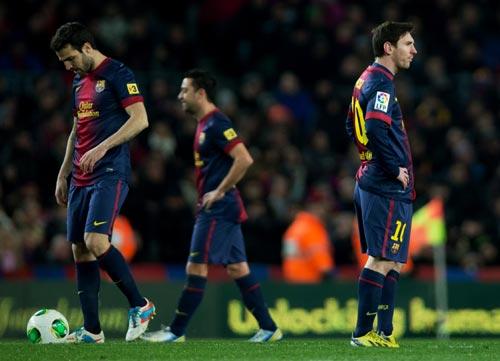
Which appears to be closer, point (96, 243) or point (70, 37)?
point (96, 243)

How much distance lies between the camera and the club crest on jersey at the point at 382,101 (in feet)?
29.4

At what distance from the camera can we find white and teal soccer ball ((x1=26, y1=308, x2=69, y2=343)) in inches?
379

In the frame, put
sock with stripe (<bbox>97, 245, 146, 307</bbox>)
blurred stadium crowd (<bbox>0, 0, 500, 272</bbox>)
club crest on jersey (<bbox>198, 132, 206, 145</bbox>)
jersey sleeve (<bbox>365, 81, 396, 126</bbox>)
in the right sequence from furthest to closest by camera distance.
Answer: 1. blurred stadium crowd (<bbox>0, 0, 500, 272</bbox>)
2. club crest on jersey (<bbox>198, 132, 206, 145</bbox>)
3. sock with stripe (<bbox>97, 245, 146, 307</bbox>)
4. jersey sleeve (<bbox>365, 81, 396, 126</bbox>)

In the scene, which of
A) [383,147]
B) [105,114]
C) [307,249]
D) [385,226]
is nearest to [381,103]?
[383,147]

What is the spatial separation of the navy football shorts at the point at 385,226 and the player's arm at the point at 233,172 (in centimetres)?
157

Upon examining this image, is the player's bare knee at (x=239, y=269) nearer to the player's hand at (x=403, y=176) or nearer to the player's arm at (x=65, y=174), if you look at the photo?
the player's arm at (x=65, y=174)

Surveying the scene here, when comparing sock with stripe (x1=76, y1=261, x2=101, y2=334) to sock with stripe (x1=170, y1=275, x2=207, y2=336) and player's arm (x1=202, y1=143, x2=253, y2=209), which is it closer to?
sock with stripe (x1=170, y1=275, x2=207, y2=336)

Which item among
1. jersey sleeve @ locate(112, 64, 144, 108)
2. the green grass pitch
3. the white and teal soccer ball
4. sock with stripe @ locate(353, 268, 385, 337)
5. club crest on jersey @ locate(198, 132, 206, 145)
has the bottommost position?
the green grass pitch

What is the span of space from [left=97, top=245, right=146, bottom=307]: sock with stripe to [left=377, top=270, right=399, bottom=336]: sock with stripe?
1.73m

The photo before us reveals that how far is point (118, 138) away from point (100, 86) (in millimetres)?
448

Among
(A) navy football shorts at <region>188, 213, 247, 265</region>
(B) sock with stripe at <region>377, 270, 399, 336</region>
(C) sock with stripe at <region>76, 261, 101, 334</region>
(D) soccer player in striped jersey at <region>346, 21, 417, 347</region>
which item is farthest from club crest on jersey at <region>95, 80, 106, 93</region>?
(B) sock with stripe at <region>377, 270, 399, 336</region>

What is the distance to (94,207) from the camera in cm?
925

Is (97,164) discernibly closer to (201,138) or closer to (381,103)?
(201,138)

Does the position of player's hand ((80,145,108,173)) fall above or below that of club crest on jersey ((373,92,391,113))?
below
